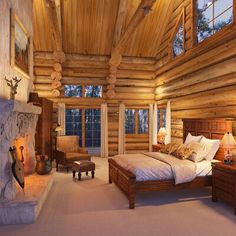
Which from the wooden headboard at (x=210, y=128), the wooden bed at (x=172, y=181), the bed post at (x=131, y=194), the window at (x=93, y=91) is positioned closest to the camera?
the bed post at (x=131, y=194)

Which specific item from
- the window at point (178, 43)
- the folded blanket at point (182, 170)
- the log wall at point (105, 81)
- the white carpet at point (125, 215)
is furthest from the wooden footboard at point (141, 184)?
the log wall at point (105, 81)

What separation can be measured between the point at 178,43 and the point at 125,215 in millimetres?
5991

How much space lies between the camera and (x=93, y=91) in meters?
9.94

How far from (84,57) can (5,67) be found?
19.3ft

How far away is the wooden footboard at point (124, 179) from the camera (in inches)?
167

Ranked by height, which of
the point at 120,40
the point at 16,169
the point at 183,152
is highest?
the point at 120,40

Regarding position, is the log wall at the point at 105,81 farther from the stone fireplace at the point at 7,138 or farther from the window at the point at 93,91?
the stone fireplace at the point at 7,138

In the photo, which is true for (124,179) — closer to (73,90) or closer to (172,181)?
(172,181)

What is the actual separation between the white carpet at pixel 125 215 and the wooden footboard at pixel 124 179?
188 mm

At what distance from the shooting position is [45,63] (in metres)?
9.30

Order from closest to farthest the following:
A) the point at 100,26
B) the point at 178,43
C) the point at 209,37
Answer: the point at 209,37 → the point at 178,43 → the point at 100,26

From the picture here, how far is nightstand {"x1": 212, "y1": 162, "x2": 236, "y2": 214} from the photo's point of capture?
403 centimetres

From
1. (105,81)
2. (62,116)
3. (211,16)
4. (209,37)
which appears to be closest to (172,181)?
(209,37)

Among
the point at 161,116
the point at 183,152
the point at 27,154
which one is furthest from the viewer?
the point at 161,116
